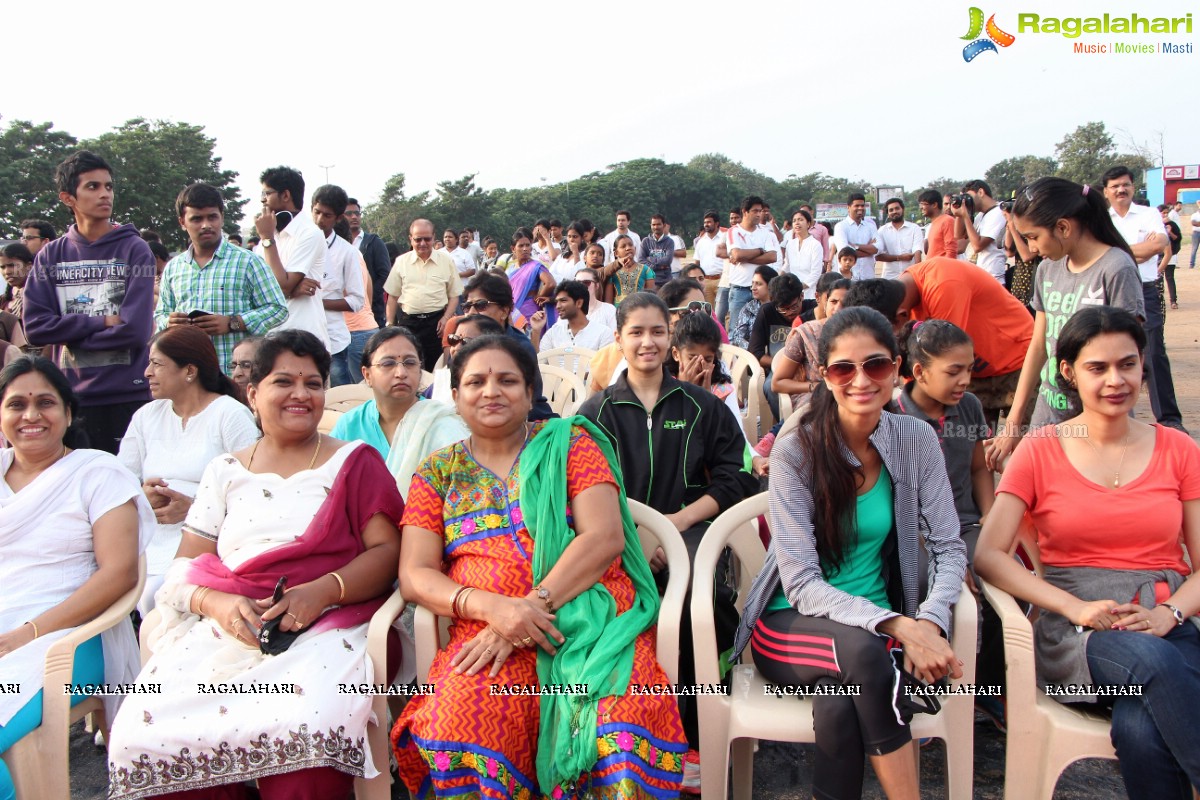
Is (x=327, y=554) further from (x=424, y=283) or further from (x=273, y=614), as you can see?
(x=424, y=283)

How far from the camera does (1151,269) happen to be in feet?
20.8

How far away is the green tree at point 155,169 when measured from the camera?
32812mm

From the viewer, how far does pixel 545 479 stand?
7.80 feet

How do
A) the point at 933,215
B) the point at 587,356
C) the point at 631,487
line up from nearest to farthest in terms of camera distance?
the point at 631,487
the point at 587,356
the point at 933,215

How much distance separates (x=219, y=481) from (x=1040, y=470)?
2.43 metres

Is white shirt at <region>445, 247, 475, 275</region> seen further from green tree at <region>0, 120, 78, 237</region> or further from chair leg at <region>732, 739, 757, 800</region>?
green tree at <region>0, 120, 78, 237</region>

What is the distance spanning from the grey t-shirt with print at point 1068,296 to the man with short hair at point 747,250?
212 inches

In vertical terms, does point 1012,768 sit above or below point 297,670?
below

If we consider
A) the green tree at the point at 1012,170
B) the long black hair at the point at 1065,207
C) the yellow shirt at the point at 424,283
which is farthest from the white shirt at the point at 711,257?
the green tree at the point at 1012,170

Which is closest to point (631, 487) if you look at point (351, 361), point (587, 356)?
point (587, 356)

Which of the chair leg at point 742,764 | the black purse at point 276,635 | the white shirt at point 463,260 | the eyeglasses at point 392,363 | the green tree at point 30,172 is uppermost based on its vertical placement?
the green tree at point 30,172

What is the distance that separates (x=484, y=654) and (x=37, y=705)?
1232 millimetres

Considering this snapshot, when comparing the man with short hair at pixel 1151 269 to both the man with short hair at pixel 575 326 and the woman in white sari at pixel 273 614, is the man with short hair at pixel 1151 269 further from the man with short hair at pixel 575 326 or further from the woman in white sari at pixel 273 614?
the woman in white sari at pixel 273 614

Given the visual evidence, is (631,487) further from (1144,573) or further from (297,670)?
(1144,573)
